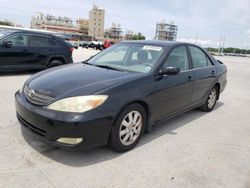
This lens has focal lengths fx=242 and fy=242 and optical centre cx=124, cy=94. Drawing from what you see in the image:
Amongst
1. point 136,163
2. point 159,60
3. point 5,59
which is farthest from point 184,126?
point 5,59

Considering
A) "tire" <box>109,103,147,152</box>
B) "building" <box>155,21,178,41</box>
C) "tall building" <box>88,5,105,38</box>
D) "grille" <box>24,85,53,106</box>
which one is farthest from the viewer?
"tall building" <box>88,5,105,38</box>

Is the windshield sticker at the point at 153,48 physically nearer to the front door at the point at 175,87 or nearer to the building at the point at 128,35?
the front door at the point at 175,87

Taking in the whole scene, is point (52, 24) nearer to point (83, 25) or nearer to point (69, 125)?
point (83, 25)

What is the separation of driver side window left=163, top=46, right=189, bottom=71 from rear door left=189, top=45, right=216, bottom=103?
0.84 ft

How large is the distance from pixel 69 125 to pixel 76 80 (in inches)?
29.3

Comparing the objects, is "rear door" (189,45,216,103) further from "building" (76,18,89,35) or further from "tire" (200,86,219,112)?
"building" (76,18,89,35)

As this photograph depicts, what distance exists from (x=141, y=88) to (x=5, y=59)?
603 cm

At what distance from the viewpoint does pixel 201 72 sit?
4.79m

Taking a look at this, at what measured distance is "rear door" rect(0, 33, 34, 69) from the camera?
7.63 metres

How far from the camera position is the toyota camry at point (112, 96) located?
2723 millimetres

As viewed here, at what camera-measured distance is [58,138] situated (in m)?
2.73

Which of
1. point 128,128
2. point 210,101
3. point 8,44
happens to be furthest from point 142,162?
point 8,44

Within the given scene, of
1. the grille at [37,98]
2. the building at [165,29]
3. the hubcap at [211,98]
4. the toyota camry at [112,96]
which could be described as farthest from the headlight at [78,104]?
the building at [165,29]

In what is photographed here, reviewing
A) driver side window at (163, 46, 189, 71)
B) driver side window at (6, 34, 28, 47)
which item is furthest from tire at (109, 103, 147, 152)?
driver side window at (6, 34, 28, 47)
